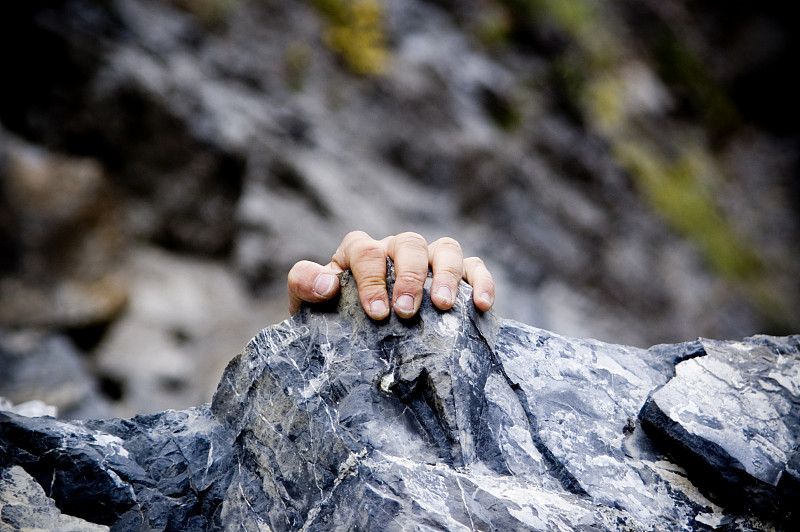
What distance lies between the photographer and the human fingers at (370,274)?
2381 mm

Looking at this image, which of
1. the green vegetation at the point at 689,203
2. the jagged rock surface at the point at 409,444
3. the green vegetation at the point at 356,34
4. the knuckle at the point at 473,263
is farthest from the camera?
the green vegetation at the point at 689,203

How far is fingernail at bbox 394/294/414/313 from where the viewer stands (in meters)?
2.35

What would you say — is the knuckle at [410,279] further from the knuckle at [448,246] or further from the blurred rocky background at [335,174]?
the blurred rocky background at [335,174]

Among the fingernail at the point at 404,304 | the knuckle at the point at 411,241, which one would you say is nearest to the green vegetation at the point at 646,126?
the knuckle at the point at 411,241

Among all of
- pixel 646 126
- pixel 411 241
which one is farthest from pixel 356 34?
pixel 411 241

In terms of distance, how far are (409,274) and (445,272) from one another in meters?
0.21

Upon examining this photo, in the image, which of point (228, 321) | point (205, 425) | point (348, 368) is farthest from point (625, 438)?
point (228, 321)

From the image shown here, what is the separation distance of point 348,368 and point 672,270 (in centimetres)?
1209

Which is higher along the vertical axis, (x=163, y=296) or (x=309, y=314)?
(x=163, y=296)

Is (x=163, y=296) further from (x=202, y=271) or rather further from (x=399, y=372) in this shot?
(x=399, y=372)

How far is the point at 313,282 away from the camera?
2.51 metres

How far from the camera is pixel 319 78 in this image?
10539 mm

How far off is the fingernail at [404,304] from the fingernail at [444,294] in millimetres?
145

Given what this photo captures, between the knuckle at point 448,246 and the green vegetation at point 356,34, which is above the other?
the green vegetation at point 356,34
